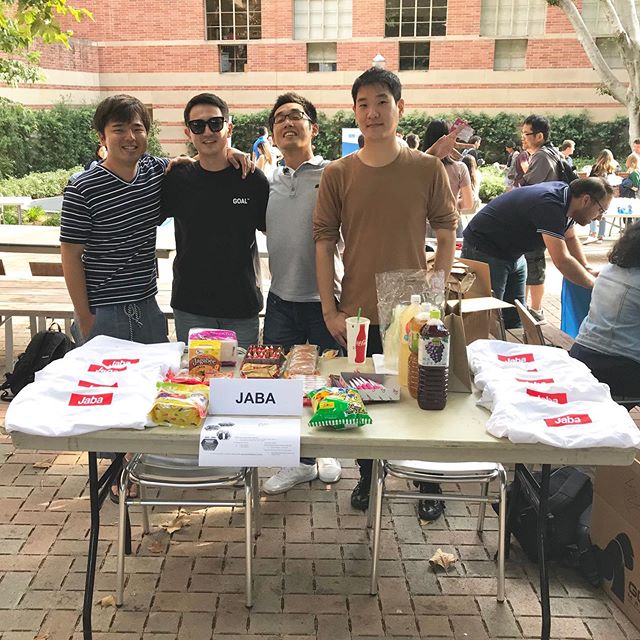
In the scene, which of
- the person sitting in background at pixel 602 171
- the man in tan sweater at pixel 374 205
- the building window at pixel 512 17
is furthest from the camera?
the building window at pixel 512 17

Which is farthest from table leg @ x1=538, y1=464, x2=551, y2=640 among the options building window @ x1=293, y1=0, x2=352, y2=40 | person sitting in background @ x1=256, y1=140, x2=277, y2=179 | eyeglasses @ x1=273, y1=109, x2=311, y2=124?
building window @ x1=293, y1=0, x2=352, y2=40

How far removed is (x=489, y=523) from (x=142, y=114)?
8.33ft

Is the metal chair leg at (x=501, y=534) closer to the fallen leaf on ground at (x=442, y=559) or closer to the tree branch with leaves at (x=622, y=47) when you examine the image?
the fallen leaf on ground at (x=442, y=559)

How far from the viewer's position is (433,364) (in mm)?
2383

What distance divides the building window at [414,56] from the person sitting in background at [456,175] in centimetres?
1668

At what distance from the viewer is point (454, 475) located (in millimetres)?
2738

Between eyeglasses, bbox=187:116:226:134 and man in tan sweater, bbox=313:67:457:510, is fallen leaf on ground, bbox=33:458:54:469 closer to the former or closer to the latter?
man in tan sweater, bbox=313:67:457:510

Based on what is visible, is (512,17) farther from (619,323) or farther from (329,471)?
(329,471)

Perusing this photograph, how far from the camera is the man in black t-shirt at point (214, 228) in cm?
327

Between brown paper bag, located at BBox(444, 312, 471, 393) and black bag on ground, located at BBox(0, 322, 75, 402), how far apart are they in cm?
303

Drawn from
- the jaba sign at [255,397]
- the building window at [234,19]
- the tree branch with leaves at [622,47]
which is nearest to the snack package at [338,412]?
the jaba sign at [255,397]

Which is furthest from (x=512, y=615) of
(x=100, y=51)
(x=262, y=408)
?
(x=100, y=51)

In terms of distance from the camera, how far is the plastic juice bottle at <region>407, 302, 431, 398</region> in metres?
2.46

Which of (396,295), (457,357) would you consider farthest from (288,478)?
(457,357)
